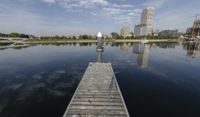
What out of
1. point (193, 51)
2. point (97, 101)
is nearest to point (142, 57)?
point (193, 51)

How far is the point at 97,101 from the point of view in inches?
671

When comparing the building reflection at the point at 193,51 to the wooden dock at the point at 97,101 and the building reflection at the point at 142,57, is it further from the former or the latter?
the wooden dock at the point at 97,101

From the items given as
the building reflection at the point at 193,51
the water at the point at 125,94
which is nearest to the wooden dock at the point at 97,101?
the water at the point at 125,94

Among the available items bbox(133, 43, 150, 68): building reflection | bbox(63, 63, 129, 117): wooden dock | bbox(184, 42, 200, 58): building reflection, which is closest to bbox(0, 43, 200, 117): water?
bbox(63, 63, 129, 117): wooden dock

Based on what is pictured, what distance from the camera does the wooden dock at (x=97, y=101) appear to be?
1448cm

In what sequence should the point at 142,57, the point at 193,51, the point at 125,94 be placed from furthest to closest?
the point at 193,51, the point at 142,57, the point at 125,94

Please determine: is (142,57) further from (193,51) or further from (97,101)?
(97,101)

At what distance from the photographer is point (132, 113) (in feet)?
59.1

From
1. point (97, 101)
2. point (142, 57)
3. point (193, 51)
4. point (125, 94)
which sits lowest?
point (125, 94)

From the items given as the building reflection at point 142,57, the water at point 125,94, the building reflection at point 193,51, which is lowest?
the water at point 125,94

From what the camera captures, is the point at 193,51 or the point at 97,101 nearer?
the point at 97,101

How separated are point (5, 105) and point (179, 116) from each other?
20.9 meters

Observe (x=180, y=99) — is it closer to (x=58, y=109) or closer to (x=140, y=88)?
(x=140, y=88)

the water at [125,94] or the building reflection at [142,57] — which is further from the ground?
the building reflection at [142,57]
